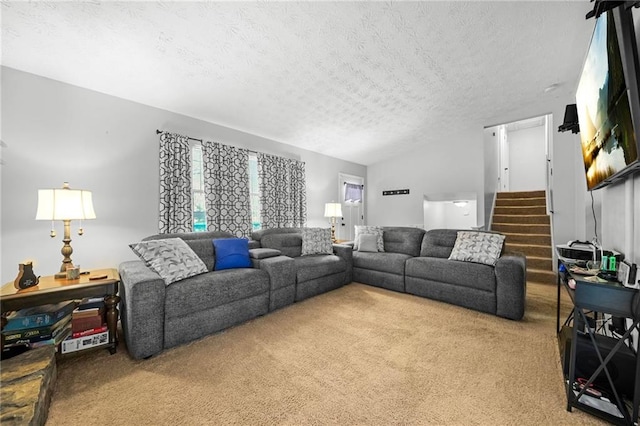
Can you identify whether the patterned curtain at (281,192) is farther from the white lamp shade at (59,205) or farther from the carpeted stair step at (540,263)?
the carpeted stair step at (540,263)

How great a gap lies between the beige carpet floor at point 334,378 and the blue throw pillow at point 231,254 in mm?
670

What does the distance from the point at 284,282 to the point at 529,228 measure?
4866 mm

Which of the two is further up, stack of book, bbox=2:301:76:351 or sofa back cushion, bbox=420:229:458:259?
sofa back cushion, bbox=420:229:458:259

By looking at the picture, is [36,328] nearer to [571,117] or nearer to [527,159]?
[571,117]

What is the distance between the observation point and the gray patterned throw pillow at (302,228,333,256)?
150 inches

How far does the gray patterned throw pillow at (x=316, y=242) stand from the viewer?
12.5ft

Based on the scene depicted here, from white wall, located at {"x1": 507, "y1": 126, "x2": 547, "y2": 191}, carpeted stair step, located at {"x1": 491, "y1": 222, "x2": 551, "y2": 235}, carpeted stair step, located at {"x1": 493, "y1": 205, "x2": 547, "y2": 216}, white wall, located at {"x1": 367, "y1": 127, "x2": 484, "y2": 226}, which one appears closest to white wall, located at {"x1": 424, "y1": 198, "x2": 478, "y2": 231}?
white wall, located at {"x1": 367, "y1": 127, "x2": 484, "y2": 226}

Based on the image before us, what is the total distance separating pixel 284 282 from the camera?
288 cm

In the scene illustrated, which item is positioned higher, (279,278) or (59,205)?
(59,205)

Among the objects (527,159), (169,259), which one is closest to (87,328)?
(169,259)

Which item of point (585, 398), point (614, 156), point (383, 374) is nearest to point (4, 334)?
point (383, 374)

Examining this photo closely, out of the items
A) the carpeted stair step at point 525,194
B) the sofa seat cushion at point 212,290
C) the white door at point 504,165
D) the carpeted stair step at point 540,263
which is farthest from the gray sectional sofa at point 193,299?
the white door at point 504,165

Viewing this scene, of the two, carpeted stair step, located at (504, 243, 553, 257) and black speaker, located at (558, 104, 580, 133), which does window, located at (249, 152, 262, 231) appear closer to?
black speaker, located at (558, 104, 580, 133)

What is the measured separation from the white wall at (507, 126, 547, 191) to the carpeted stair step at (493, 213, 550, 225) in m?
1.80
